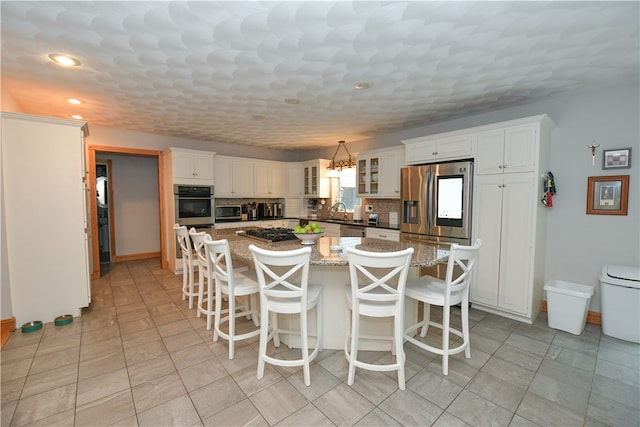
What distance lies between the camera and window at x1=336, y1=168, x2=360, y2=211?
5926 mm

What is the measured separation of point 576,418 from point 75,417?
317cm

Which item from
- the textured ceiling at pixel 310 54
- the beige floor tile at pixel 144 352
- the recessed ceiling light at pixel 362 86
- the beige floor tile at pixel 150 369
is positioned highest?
the textured ceiling at pixel 310 54

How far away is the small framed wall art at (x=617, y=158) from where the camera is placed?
2902 mm

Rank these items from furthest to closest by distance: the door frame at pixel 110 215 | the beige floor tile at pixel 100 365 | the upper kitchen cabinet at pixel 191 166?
the door frame at pixel 110 215 < the upper kitchen cabinet at pixel 191 166 < the beige floor tile at pixel 100 365

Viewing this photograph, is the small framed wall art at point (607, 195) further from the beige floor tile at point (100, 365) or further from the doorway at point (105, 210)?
the doorway at point (105, 210)

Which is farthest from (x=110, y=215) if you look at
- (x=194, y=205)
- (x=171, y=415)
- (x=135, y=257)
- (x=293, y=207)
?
(x=171, y=415)

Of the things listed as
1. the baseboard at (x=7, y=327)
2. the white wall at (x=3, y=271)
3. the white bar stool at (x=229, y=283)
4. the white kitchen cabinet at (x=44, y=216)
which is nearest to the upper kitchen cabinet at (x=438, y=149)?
the white bar stool at (x=229, y=283)

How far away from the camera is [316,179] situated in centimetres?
611

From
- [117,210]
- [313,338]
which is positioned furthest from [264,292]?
[117,210]

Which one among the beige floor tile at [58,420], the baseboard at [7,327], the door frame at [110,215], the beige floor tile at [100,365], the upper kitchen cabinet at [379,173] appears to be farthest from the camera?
the door frame at [110,215]

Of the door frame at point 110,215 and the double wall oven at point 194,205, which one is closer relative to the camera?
the double wall oven at point 194,205

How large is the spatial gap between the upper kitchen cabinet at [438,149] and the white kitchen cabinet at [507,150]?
150mm

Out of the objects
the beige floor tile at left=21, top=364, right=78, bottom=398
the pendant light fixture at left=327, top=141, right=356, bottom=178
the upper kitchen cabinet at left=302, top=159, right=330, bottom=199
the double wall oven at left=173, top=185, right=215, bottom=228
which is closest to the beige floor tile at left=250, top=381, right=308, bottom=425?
the beige floor tile at left=21, top=364, right=78, bottom=398

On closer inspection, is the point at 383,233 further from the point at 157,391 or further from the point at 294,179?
the point at 157,391
